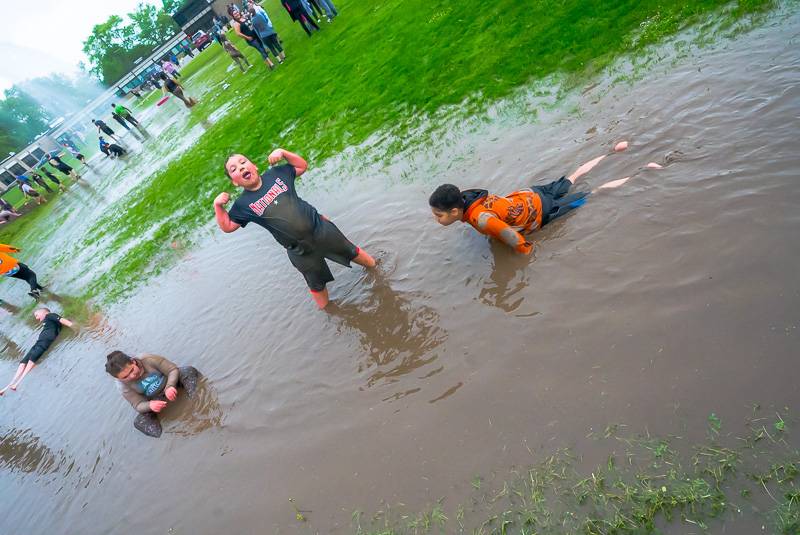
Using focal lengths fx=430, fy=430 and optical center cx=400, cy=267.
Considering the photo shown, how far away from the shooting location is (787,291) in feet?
10.3

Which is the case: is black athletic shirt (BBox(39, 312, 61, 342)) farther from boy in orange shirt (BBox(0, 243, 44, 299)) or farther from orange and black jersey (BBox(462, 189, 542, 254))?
orange and black jersey (BBox(462, 189, 542, 254))

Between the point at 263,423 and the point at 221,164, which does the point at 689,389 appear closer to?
the point at 263,423

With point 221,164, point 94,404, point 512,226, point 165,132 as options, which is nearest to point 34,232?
point 165,132

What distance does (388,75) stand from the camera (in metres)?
11.6

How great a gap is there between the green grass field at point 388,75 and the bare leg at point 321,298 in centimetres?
393

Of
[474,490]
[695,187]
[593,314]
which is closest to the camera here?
[474,490]

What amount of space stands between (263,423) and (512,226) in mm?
3495

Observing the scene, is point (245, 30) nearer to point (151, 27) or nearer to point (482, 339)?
point (482, 339)

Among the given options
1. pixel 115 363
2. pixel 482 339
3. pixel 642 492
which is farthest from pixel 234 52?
pixel 642 492

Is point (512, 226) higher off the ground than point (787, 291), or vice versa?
point (512, 226)

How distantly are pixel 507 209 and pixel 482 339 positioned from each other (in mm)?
1481

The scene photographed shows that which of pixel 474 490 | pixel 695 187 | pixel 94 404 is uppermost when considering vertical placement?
pixel 94 404

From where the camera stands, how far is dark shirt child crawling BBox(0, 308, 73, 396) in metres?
8.84

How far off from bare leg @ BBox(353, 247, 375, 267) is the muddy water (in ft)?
0.66
